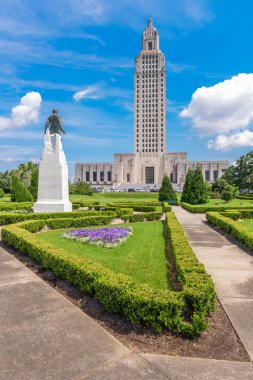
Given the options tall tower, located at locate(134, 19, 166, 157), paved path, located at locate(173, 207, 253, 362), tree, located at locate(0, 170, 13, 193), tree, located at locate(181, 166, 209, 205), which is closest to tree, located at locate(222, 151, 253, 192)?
tree, located at locate(181, 166, 209, 205)

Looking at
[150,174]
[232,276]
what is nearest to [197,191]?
[232,276]

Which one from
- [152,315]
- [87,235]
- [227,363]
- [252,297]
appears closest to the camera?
[227,363]

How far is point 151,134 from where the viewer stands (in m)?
115

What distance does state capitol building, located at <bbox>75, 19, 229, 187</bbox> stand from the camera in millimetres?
114000

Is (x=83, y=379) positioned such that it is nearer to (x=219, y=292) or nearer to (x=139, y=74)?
(x=219, y=292)

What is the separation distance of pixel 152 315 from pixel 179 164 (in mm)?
110777

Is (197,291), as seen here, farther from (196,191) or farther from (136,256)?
(196,191)

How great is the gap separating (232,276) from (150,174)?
110 metres

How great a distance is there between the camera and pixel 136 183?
117m

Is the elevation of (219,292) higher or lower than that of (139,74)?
lower

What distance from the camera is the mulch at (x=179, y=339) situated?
4.23 meters

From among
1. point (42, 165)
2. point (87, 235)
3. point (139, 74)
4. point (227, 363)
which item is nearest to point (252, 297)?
point (227, 363)

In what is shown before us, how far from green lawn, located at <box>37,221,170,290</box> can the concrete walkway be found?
8.09ft

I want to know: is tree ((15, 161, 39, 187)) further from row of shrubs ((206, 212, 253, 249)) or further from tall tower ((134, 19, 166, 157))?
tall tower ((134, 19, 166, 157))
